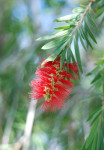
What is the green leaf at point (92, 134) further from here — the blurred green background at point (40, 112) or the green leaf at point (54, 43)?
the blurred green background at point (40, 112)

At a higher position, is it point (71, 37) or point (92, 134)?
point (71, 37)

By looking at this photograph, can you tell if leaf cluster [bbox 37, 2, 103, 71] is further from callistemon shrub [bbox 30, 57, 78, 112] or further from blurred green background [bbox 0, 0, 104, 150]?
blurred green background [bbox 0, 0, 104, 150]

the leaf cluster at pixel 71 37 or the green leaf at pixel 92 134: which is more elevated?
the leaf cluster at pixel 71 37

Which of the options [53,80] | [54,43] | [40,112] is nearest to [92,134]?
[53,80]

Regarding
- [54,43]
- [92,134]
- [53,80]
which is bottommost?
[92,134]

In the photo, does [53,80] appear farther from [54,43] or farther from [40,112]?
[40,112]

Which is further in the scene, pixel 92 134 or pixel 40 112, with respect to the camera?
pixel 40 112

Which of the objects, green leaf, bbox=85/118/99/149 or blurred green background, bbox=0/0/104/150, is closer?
green leaf, bbox=85/118/99/149

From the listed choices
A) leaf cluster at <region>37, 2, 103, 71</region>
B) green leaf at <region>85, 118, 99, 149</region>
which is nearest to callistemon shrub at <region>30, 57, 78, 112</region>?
leaf cluster at <region>37, 2, 103, 71</region>

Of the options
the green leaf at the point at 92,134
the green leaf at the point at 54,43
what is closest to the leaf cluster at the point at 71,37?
the green leaf at the point at 54,43

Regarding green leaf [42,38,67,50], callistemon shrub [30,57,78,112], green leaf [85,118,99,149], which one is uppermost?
green leaf [42,38,67,50]

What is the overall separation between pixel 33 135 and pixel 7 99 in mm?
424

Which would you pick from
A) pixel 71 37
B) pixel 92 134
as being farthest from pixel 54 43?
pixel 92 134

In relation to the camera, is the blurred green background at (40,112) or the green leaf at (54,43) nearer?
the green leaf at (54,43)
